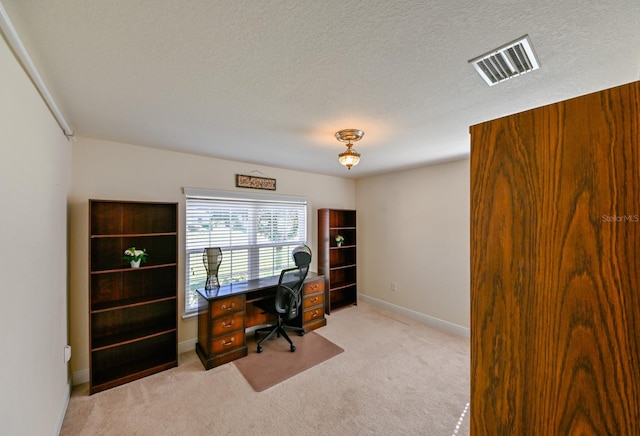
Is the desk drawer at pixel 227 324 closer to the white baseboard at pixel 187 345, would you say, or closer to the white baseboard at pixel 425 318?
the white baseboard at pixel 187 345

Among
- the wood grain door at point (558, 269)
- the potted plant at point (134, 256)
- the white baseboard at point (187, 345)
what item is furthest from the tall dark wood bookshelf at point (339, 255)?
the wood grain door at point (558, 269)

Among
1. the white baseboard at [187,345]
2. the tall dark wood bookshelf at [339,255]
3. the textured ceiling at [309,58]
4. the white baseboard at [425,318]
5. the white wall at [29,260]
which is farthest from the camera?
the tall dark wood bookshelf at [339,255]

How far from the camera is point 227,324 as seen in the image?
2779 mm

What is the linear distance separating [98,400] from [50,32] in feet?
9.04

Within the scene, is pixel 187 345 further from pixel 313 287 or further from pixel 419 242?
pixel 419 242

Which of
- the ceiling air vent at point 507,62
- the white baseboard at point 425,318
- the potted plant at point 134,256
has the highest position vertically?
the ceiling air vent at point 507,62

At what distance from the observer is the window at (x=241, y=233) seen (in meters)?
3.07

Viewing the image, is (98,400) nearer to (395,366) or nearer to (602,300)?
(395,366)

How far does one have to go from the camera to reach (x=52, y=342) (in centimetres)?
178

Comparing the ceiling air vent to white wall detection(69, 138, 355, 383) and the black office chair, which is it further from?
white wall detection(69, 138, 355, 383)

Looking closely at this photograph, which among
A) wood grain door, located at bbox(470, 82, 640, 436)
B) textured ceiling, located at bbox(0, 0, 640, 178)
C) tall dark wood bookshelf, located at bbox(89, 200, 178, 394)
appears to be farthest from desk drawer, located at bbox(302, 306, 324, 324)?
wood grain door, located at bbox(470, 82, 640, 436)

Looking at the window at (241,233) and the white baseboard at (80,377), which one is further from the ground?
the window at (241,233)

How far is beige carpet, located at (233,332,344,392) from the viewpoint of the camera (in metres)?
2.48

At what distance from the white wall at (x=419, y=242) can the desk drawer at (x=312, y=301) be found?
4.40 ft
